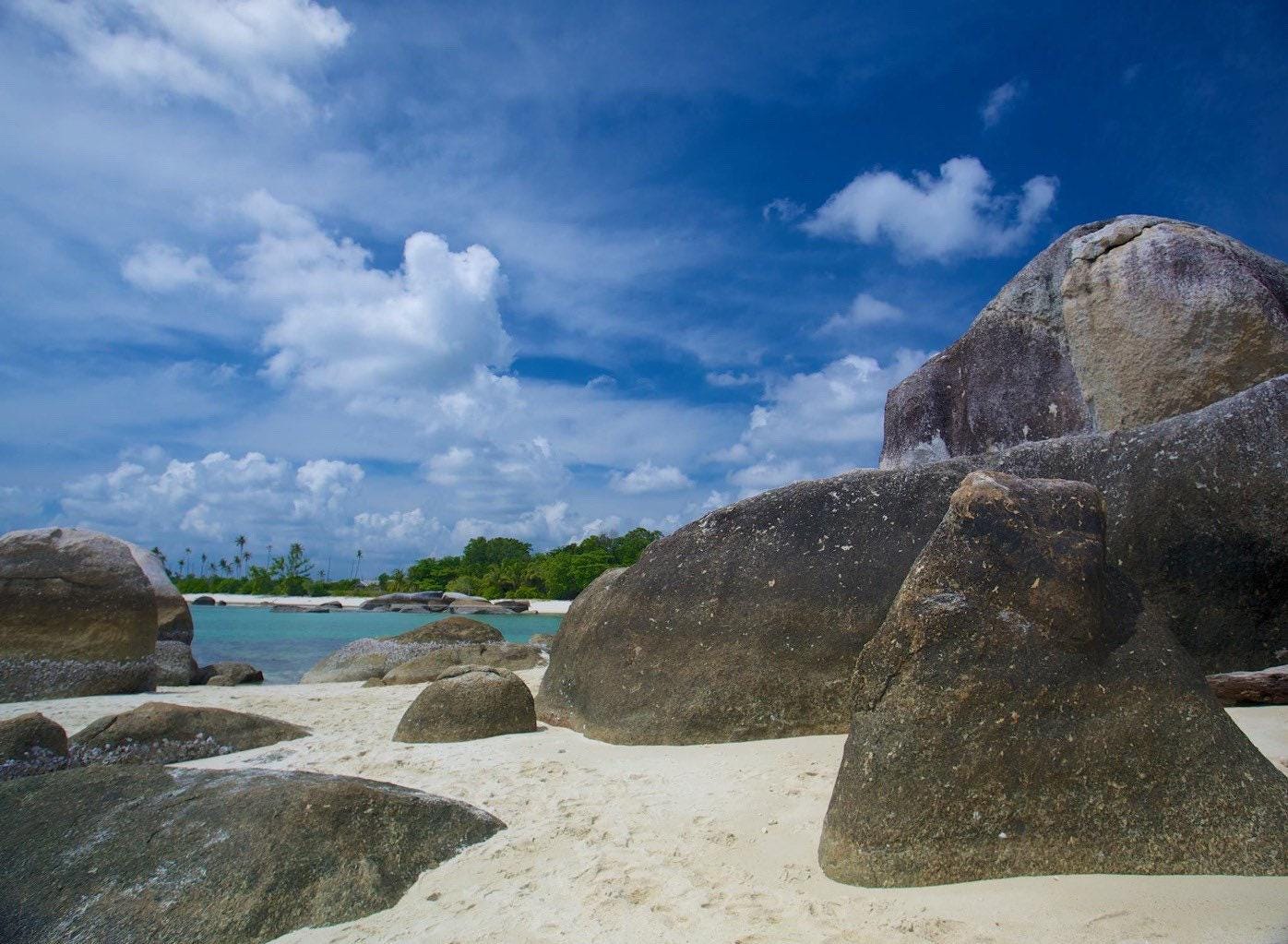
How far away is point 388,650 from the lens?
1675 cm

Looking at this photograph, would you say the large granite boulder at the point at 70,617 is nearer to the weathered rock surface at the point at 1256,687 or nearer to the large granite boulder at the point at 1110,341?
the large granite boulder at the point at 1110,341

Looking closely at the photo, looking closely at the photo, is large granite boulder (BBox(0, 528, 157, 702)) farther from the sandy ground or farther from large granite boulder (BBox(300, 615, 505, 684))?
the sandy ground

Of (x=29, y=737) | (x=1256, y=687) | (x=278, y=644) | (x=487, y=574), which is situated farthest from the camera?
(x=487, y=574)

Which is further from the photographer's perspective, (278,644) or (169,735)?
(278,644)

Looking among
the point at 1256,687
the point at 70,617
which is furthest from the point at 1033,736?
the point at 70,617

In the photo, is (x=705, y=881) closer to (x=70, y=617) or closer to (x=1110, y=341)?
(x=1110, y=341)

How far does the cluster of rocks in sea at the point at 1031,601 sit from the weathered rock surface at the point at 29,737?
3754 millimetres

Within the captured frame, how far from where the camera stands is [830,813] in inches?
146

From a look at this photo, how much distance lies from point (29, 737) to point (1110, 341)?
31.9 feet

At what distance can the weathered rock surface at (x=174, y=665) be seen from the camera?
47.1 feet

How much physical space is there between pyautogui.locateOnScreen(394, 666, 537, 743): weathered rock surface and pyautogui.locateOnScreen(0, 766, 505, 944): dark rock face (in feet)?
8.75

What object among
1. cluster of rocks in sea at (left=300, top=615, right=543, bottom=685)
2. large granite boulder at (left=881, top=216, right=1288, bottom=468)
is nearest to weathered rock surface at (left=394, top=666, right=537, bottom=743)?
large granite boulder at (left=881, top=216, right=1288, bottom=468)

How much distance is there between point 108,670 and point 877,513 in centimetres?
1122

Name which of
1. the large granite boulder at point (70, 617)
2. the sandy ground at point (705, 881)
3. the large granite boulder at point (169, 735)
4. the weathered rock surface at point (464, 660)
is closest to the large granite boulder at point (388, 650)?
the weathered rock surface at point (464, 660)
